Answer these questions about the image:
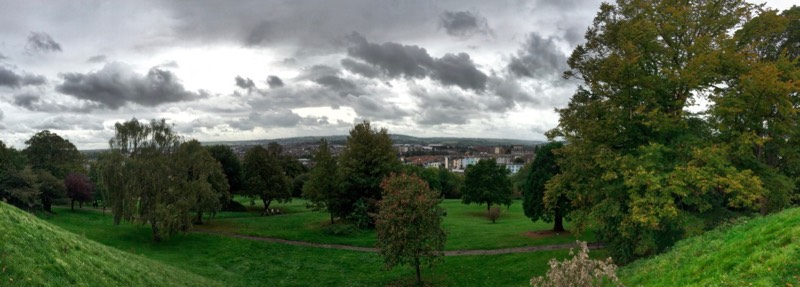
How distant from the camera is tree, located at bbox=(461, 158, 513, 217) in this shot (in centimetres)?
6106

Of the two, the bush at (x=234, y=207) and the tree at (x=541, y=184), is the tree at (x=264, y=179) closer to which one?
the bush at (x=234, y=207)

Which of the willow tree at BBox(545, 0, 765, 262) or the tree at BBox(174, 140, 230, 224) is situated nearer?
the willow tree at BBox(545, 0, 765, 262)

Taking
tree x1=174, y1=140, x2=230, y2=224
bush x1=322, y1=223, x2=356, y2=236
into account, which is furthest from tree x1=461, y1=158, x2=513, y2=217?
tree x1=174, y1=140, x2=230, y2=224

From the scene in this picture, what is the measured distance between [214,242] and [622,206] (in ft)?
105

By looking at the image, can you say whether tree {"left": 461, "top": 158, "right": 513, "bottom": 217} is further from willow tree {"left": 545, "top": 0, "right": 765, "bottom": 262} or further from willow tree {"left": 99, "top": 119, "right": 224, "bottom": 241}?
willow tree {"left": 545, "top": 0, "right": 765, "bottom": 262}

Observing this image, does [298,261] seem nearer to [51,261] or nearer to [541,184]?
[541,184]

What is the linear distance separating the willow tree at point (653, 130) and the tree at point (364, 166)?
960 inches

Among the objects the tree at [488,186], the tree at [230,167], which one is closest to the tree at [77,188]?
the tree at [230,167]

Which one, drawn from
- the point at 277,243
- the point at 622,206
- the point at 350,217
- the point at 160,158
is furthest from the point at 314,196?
the point at 622,206

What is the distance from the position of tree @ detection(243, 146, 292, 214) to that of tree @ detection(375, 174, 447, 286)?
3536 centimetres

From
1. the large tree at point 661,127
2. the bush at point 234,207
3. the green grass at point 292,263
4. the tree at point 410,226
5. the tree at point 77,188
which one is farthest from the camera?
the bush at point 234,207

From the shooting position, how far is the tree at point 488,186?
2404 inches

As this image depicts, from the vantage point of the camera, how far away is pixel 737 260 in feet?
35.2

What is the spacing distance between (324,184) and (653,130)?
112 ft
